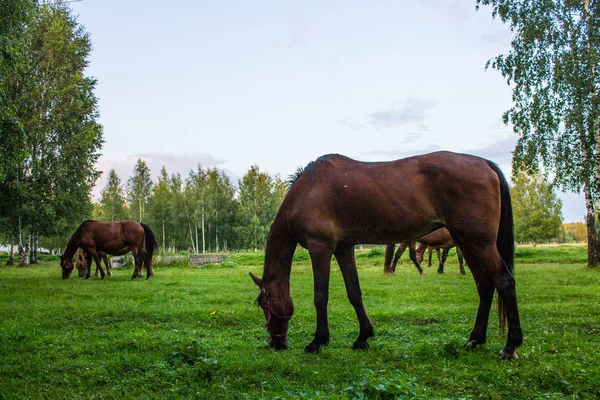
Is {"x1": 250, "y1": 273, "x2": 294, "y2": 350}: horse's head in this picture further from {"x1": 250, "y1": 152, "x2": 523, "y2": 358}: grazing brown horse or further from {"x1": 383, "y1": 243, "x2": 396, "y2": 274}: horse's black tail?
{"x1": 383, "y1": 243, "x2": 396, "y2": 274}: horse's black tail

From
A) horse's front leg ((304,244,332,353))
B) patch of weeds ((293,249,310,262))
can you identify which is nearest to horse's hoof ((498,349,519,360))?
horse's front leg ((304,244,332,353))

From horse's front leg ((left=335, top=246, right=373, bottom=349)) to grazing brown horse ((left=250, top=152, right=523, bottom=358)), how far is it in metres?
0.01

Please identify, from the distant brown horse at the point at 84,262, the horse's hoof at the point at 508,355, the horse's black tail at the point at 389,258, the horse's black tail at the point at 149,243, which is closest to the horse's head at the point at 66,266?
the distant brown horse at the point at 84,262

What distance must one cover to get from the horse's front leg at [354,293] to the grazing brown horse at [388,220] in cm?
1

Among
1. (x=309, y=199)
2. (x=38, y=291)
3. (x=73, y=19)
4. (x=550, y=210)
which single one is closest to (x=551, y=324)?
(x=309, y=199)

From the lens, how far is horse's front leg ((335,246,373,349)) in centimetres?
580

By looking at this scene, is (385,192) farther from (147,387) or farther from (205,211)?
(205,211)

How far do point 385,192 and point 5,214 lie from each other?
2644cm

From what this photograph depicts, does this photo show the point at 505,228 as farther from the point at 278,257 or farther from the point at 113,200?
the point at 113,200

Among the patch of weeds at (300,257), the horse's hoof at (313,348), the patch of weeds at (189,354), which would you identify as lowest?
the patch of weeds at (300,257)

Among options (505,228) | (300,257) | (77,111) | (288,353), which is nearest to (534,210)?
(300,257)

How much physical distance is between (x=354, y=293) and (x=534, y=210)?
66.5 metres

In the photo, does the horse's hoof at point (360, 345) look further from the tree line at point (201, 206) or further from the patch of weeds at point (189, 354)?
the tree line at point (201, 206)

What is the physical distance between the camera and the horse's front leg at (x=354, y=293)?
5805 millimetres
